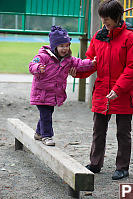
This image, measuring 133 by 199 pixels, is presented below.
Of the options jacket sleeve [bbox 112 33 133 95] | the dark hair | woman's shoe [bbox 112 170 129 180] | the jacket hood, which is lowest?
woman's shoe [bbox 112 170 129 180]

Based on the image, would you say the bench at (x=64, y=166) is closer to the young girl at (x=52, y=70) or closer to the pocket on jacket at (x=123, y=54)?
the young girl at (x=52, y=70)

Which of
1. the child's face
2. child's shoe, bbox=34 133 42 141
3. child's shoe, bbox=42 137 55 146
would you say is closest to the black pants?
child's shoe, bbox=42 137 55 146

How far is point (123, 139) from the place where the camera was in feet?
15.2

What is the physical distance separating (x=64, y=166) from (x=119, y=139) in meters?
1.00

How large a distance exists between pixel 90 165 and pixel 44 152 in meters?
0.62

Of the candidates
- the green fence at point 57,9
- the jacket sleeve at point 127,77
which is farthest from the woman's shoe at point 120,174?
the green fence at point 57,9

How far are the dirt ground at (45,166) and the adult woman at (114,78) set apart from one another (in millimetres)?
330

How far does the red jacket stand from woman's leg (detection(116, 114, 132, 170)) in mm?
126

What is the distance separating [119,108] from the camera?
177 inches

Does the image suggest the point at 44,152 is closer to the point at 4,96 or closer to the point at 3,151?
the point at 3,151

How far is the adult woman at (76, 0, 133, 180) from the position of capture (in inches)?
171

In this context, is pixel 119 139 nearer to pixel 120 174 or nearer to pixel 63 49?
pixel 120 174

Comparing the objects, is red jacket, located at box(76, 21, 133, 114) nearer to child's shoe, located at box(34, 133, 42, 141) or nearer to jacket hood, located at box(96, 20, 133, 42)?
jacket hood, located at box(96, 20, 133, 42)

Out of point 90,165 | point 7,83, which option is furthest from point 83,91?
point 90,165
